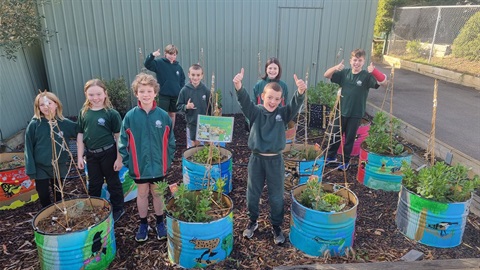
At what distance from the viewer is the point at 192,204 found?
304cm

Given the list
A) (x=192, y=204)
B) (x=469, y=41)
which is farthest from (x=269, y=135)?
(x=469, y=41)

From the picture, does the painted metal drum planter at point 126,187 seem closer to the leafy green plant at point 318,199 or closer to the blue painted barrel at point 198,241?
the blue painted barrel at point 198,241

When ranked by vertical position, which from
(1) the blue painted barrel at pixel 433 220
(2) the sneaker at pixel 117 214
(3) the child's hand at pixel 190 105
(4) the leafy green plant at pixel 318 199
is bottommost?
(2) the sneaker at pixel 117 214

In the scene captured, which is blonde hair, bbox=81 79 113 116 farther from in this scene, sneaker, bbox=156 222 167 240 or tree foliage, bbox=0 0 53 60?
tree foliage, bbox=0 0 53 60

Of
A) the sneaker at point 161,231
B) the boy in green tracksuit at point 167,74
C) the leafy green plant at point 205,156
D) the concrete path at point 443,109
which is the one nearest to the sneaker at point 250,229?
the sneaker at point 161,231

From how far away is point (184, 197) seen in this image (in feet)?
10.1

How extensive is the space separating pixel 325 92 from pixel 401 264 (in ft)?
14.3

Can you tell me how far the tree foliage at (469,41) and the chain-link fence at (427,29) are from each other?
55 cm

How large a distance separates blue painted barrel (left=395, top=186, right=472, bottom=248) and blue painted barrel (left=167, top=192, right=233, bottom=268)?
186 centimetres

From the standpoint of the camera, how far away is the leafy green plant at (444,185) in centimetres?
317

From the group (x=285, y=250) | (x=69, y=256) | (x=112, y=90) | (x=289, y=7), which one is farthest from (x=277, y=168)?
(x=289, y=7)

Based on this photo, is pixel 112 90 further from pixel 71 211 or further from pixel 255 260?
pixel 255 260

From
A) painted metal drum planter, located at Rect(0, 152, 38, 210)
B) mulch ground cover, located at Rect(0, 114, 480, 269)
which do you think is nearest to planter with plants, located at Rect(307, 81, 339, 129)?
mulch ground cover, located at Rect(0, 114, 480, 269)

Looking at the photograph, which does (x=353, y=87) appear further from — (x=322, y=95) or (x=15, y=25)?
(x=15, y=25)
